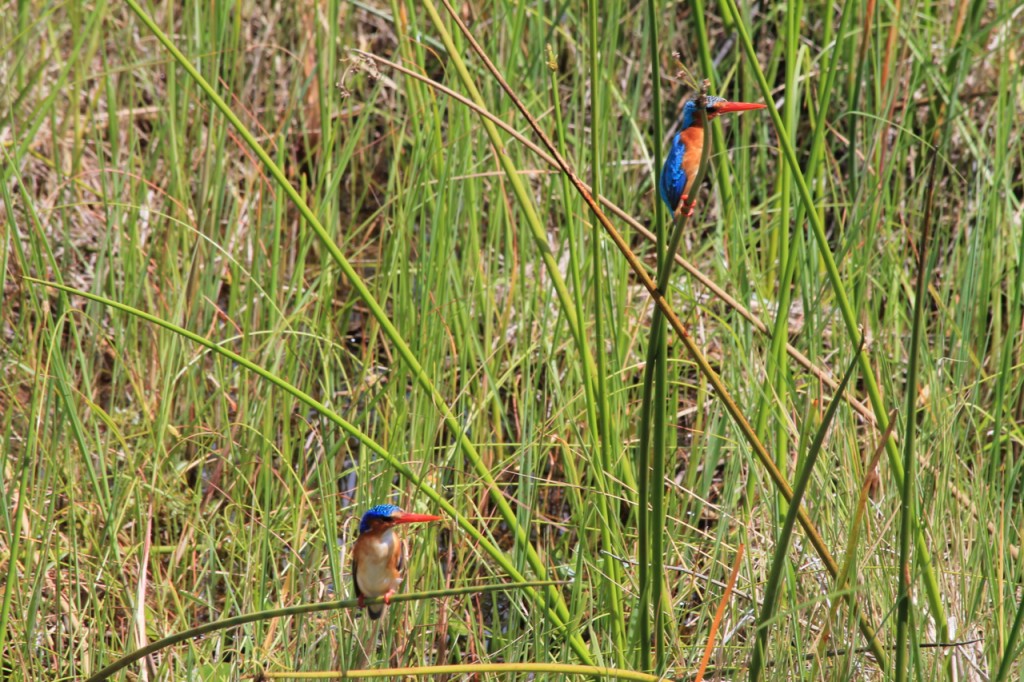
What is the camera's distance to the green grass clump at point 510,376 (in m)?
1.71

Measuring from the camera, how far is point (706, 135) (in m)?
1.11

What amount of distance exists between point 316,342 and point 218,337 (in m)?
0.52

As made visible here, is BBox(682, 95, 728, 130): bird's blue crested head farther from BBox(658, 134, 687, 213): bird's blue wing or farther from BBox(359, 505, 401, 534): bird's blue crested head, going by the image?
BBox(359, 505, 401, 534): bird's blue crested head

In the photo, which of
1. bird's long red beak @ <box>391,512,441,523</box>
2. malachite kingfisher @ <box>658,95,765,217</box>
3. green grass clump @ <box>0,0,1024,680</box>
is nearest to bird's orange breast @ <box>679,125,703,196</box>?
malachite kingfisher @ <box>658,95,765,217</box>

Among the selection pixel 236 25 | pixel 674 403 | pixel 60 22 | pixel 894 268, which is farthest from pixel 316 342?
pixel 60 22

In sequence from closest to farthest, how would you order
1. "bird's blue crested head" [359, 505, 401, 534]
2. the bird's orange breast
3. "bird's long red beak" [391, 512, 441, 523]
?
"bird's long red beak" [391, 512, 441, 523] < "bird's blue crested head" [359, 505, 401, 534] < the bird's orange breast

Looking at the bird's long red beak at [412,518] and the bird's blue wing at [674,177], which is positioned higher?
the bird's blue wing at [674,177]

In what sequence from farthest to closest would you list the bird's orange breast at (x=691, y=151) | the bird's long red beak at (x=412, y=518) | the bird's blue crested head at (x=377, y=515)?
the bird's orange breast at (x=691, y=151), the bird's blue crested head at (x=377, y=515), the bird's long red beak at (x=412, y=518)

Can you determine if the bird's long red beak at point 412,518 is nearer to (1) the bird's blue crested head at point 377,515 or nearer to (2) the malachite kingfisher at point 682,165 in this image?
(1) the bird's blue crested head at point 377,515

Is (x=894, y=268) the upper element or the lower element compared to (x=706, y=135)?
Result: lower

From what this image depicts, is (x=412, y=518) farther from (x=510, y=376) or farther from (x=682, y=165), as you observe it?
(x=510, y=376)

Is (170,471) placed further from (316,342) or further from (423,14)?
(423,14)

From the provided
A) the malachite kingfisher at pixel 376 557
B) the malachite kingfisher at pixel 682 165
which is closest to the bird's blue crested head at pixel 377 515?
the malachite kingfisher at pixel 376 557

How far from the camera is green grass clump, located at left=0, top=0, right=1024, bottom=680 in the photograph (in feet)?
5.59
